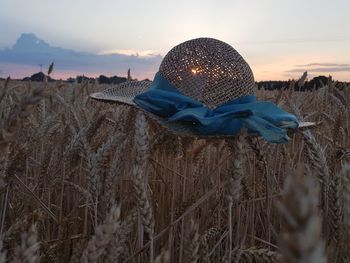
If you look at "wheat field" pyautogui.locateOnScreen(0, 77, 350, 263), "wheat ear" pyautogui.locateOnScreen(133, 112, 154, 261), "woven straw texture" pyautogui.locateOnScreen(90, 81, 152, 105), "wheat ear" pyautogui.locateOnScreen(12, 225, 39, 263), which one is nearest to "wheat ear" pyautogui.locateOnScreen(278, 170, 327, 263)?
"wheat field" pyautogui.locateOnScreen(0, 77, 350, 263)

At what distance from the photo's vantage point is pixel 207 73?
154cm

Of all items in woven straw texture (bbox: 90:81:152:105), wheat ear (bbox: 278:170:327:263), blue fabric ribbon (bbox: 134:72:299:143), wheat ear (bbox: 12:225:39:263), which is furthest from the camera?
woven straw texture (bbox: 90:81:152:105)

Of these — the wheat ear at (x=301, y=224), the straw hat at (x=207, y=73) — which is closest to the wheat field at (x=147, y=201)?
the wheat ear at (x=301, y=224)

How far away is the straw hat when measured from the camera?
60.2 inches

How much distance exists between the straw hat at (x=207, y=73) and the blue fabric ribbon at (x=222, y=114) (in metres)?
0.05

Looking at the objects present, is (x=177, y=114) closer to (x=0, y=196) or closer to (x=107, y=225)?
(x=0, y=196)

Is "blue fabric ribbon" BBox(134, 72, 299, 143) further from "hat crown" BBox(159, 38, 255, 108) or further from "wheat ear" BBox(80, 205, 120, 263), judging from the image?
"wheat ear" BBox(80, 205, 120, 263)

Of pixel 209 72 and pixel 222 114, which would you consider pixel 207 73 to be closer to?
pixel 209 72

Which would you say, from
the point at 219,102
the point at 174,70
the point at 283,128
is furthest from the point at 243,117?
the point at 174,70

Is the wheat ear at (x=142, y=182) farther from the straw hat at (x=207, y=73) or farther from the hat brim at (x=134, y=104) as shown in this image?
the straw hat at (x=207, y=73)

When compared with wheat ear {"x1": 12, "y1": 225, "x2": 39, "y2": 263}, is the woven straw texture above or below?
above

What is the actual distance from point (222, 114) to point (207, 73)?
0.26 meters

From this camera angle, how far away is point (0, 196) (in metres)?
1.20

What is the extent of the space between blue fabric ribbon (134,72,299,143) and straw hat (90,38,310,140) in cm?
5
